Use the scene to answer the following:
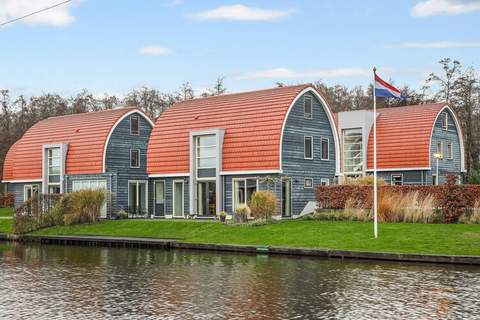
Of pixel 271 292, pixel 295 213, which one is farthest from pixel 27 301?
pixel 295 213

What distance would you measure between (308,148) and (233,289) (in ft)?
88.7

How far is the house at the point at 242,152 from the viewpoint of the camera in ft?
139

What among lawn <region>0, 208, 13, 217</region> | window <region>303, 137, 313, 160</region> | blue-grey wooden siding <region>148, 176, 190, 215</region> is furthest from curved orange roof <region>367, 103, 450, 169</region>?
lawn <region>0, 208, 13, 217</region>

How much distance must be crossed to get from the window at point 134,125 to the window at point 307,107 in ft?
48.9

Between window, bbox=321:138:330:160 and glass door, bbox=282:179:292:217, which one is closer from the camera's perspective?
glass door, bbox=282:179:292:217

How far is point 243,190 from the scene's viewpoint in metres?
43.4

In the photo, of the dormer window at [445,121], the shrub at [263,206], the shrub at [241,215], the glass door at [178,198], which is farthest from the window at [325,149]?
the dormer window at [445,121]

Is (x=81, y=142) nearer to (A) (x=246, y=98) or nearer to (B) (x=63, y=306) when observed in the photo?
(A) (x=246, y=98)

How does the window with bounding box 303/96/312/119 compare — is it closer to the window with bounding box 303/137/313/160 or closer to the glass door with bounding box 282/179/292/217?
the window with bounding box 303/137/313/160

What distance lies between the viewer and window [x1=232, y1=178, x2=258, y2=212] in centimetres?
4281

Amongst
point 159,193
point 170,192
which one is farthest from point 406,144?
point 159,193

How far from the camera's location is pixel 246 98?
46.2 metres

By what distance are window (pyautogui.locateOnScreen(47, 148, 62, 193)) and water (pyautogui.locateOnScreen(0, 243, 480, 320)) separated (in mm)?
25998

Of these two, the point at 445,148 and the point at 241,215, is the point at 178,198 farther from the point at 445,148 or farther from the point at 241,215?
the point at 445,148
